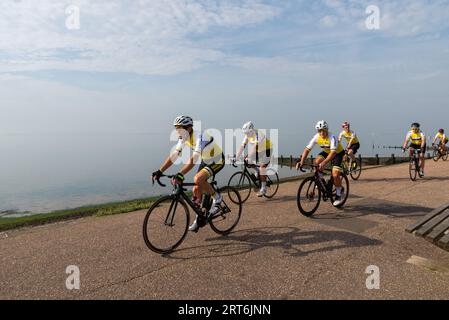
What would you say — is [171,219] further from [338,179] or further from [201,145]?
[338,179]

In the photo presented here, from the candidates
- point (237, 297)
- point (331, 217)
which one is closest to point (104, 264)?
point (237, 297)

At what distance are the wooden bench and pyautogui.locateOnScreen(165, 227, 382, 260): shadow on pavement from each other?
82cm


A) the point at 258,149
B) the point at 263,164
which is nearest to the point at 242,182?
the point at 263,164

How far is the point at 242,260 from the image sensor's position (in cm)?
501

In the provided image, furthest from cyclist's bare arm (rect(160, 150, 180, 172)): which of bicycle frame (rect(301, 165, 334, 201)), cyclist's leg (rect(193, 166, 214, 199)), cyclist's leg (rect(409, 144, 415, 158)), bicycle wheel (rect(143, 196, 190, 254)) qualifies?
cyclist's leg (rect(409, 144, 415, 158))

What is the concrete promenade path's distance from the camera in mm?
4047

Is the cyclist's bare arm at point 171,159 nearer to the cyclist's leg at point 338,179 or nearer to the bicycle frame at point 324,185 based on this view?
the bicycle frame at point 324,185

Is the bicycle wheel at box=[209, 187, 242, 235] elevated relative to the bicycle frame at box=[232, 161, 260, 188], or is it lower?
lower

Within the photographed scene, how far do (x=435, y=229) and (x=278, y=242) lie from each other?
2.55 m

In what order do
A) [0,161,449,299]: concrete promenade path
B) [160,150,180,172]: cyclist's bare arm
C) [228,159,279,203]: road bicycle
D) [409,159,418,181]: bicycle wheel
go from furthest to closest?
[409,159,418,181]: bicycle wheel < [228,159,279,203]: road bicycle < [160,150,180,172]: cyclist's bare arm < [0,161,449,299]: concrete promenade path

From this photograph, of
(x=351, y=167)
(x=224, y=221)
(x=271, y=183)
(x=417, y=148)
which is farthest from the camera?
(x=351, y=167)

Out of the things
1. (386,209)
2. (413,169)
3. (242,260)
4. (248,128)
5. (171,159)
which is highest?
(248,128)

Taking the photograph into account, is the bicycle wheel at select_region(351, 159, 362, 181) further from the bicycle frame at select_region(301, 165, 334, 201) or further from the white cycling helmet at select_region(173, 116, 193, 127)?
the white cycling helmet at select_region(173, 116, 193, 127)

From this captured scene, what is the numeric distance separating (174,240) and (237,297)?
7.02ft
